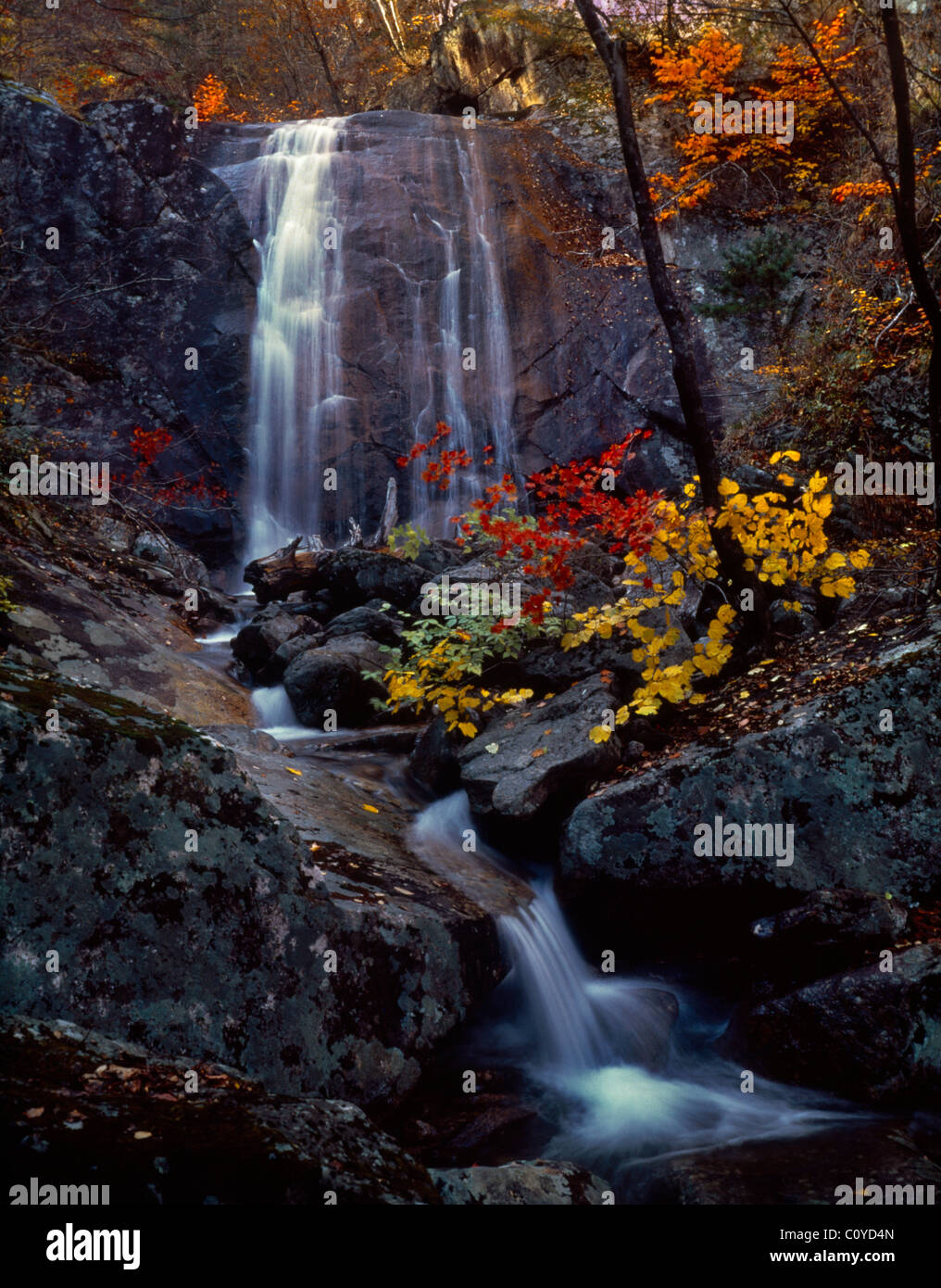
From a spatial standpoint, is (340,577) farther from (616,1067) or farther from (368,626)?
(616,1067)

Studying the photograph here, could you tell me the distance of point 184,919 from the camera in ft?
9.72

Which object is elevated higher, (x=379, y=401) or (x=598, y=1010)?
(x=379, y=401)

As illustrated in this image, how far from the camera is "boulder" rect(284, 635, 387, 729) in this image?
8.30m

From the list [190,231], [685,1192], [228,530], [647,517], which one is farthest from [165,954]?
[190,231]

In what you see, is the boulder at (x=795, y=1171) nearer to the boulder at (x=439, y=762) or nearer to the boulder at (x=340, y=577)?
the boulder at (x=439, y=762)

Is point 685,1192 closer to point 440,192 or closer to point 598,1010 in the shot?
point 598,1010

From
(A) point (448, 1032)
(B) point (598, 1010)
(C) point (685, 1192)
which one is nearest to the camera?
(C) point (685, 1192)

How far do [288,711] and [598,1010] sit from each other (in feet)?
16.6

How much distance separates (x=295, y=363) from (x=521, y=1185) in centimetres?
1571

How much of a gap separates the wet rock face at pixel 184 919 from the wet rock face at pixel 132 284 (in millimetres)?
12684

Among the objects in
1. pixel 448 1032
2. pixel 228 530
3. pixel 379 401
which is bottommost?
pixel 448 1032

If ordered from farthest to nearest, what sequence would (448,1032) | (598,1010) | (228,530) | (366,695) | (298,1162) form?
(228,530), (366,695), (598,1010), (448,1032), (298,1162)

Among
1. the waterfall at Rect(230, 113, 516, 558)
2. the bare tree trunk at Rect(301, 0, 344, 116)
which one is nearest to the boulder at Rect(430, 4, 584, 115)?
the waterfall at Rect(230, 113, 516, 558)

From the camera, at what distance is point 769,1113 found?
3941mm
